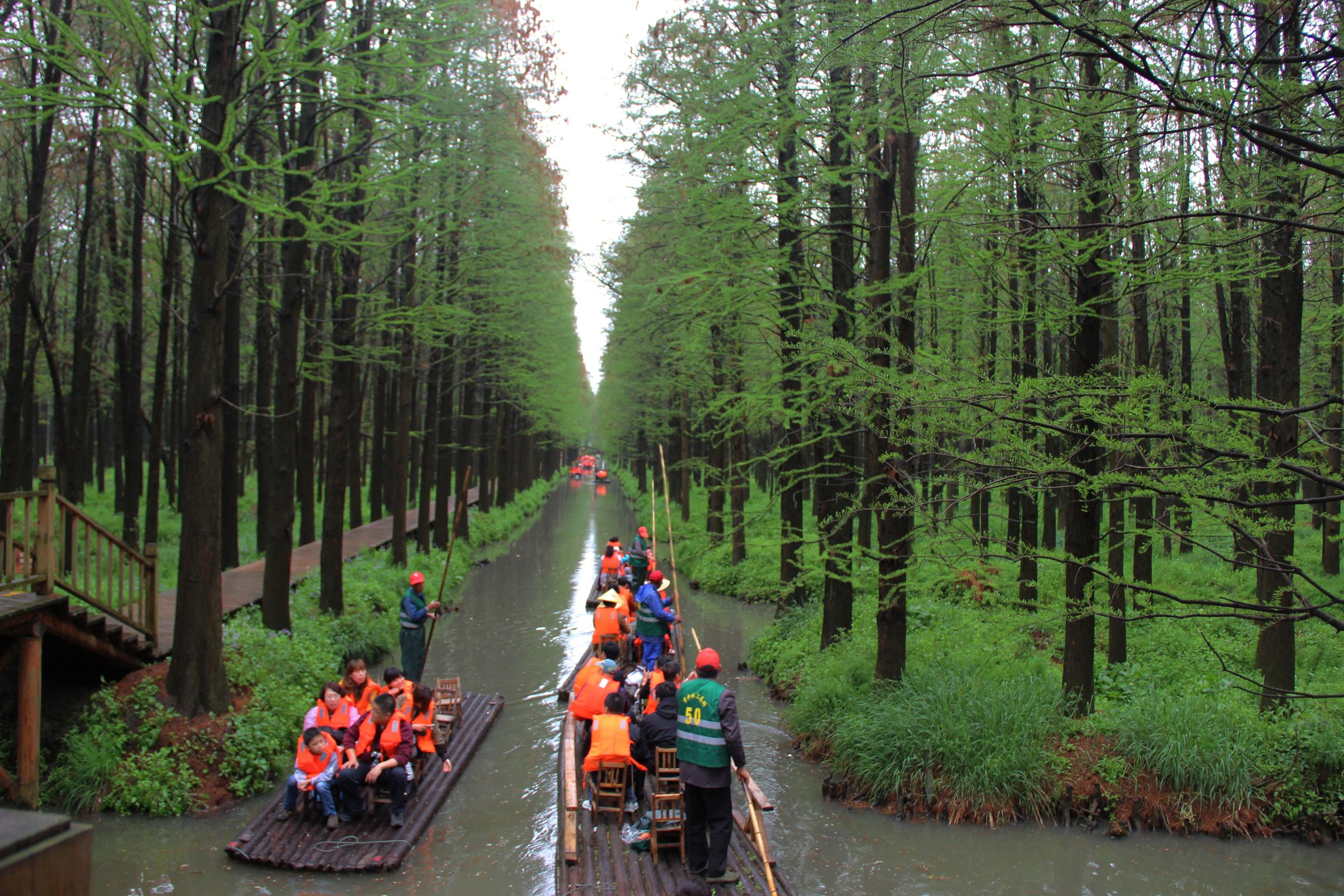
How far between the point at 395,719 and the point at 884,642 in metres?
5.32

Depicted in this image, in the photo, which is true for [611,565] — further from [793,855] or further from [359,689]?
[793,855]

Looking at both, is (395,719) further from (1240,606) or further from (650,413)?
(650,413)

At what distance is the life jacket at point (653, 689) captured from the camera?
8.73 m

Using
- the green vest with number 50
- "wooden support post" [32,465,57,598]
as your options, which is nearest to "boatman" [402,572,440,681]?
"wooden support post" [32,465,57,598]

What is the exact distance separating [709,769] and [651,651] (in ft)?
18.8

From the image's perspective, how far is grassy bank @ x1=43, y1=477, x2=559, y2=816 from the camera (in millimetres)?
8266

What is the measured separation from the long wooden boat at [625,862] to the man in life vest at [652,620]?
3.84 meters

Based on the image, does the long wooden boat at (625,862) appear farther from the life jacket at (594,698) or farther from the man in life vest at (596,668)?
the man in life vest at (596,668)

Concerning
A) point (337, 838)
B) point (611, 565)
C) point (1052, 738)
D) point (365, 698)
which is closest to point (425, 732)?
point (365, 698)

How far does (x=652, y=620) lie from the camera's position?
1194cm

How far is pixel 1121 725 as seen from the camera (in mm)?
8656

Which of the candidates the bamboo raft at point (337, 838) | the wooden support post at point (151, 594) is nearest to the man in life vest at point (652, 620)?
the bamboo raft at point (337, 838)

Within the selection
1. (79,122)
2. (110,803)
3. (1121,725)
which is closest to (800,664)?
(1121,725)

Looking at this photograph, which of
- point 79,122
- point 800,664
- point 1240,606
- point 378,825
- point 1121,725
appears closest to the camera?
point 1240,606
